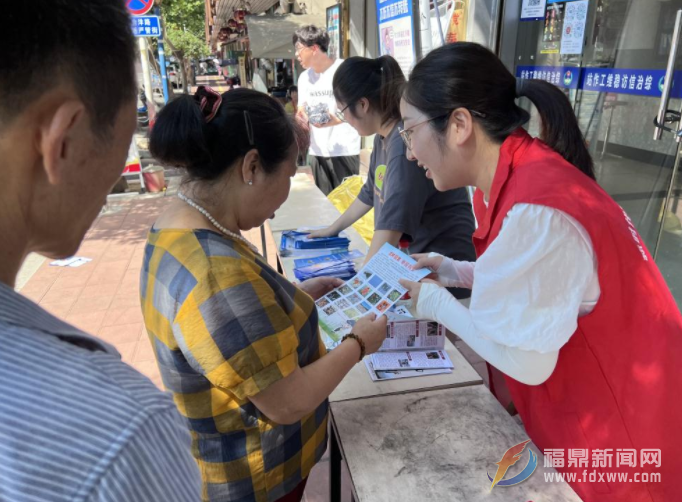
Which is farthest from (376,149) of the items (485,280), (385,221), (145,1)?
(145,1)

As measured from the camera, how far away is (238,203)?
1207mm

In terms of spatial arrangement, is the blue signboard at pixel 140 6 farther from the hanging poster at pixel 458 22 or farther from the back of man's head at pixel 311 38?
the hanging poster at pixel 458 22

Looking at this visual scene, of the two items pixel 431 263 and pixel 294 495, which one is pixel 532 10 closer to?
pixel 431 263

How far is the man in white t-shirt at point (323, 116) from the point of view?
454 centimetres

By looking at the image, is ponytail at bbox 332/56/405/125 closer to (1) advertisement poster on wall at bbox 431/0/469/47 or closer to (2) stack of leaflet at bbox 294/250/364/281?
(2) stack of leaflet at bbox 294/250/364/281

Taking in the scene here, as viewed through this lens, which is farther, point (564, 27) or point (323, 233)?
point (564, 27)

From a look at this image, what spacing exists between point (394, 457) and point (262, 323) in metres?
0.53

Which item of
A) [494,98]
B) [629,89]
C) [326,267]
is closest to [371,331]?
[494,98]

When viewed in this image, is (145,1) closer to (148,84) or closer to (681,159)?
(148,84)

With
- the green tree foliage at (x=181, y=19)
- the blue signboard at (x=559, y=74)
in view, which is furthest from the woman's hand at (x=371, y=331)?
the green tree foliage at (x=181, y=19)

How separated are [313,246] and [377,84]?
36.0 inches

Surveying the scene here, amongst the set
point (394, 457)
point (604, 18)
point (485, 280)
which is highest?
point (604, 18)

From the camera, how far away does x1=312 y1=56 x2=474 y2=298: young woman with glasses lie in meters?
1.98

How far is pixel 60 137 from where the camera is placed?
43 cm
